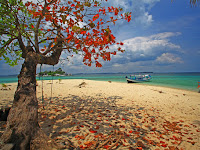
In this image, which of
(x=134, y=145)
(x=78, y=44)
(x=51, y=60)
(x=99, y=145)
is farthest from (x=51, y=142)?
(x=78, y=44)

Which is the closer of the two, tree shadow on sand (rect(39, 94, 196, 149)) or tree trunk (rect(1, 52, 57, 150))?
tree trunk (rect(1, 52, 57, 150))

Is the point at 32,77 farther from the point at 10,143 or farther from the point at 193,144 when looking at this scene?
the point at 193,144

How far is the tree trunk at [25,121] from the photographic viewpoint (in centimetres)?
209

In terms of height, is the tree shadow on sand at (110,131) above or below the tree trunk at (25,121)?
below

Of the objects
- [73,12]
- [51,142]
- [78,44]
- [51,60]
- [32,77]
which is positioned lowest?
[51,142]

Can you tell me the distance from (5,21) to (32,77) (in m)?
3.17

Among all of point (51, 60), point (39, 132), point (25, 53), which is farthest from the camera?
point (51, 60)

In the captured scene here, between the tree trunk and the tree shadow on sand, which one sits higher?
the tree trunk

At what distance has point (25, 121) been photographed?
2316 mm

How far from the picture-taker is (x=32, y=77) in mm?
2957

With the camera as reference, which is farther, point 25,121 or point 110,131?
point 110,131

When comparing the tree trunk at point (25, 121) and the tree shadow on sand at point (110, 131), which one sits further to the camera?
the tree shadow on sand at point (110, 131)

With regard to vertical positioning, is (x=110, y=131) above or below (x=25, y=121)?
below

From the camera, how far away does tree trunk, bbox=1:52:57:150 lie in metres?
2.09
